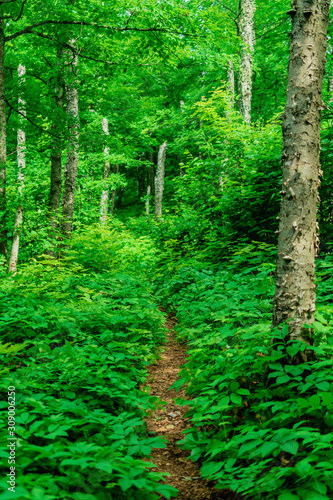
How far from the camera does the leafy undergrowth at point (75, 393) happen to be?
6.37ft

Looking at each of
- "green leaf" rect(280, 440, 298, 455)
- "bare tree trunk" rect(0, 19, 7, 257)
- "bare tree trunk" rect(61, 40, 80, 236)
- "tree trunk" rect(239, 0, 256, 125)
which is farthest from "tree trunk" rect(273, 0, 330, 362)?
"tree trunk" rect(239, 0, 256, 125)

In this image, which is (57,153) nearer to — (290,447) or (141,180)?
(290,447)

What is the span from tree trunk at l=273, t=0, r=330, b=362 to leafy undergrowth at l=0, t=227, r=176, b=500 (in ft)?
5.21

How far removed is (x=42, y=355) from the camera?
11.8 ft

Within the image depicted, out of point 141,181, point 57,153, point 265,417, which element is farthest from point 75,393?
point 141,181

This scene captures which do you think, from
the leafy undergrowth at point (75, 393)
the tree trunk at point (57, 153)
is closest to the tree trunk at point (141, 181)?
the tree trunk at point (57, 153)

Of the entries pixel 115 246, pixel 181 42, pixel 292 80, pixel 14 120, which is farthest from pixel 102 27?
pixel 292 80

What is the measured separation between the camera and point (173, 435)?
132 inches

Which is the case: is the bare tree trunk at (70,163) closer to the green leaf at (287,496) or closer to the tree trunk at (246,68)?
the tree trunk at (246,68)

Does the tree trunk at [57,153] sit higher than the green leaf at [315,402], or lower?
higher

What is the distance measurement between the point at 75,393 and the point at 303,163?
119 inches

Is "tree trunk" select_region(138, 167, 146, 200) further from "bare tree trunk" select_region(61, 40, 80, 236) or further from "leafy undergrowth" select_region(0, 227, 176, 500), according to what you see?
"leafy undergrowth" select_region(0, 227, 176, 500)

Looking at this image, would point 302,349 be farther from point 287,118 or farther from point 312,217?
point 287,118

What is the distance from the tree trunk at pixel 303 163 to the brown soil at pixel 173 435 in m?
1.42
